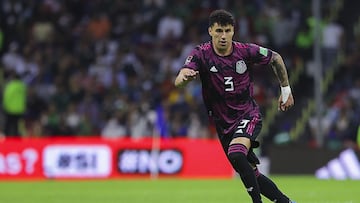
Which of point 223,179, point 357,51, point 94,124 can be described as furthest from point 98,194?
point 357,51

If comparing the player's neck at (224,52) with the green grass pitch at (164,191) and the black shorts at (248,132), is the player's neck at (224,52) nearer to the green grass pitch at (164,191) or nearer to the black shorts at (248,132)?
the black shorts at (248,132)

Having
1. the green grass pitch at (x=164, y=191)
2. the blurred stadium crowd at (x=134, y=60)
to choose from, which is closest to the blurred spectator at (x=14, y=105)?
the blurred stadium crowd at (x=134, y=60)

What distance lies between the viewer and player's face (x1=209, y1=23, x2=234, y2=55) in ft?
37.4

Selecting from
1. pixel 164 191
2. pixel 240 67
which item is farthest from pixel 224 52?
pixel 164 191

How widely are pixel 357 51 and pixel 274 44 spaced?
2.29m

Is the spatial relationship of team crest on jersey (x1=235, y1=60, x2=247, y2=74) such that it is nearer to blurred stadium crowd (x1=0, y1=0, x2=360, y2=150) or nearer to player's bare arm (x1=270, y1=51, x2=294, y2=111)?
player's bare arm (x1=270, y1=51, x2=294, y2=111)

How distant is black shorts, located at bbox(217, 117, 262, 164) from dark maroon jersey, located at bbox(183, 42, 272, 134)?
56mm

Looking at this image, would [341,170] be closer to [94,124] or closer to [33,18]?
[94,124]

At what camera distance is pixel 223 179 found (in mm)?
23906

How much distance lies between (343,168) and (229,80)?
41.6 feet

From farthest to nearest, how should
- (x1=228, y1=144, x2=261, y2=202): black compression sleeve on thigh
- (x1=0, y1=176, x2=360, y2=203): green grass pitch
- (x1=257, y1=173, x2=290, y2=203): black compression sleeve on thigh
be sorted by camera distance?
(x1=0, y1=176, x2=360, y2=203): green grass pitch
(x1=257, y1=173, x2=290, y2=203): black compression sleeve on thigh
(x1=228, y1=144, x2=261, y2=202): black compression sleeve on thigh

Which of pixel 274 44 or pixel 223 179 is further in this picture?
pixel 274 44

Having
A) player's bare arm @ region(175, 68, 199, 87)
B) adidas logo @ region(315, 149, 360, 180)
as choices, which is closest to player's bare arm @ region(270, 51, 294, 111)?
player's bare arm @ region(175, 68, 199, 87)

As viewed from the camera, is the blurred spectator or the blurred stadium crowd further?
the blurred stadium crowd
